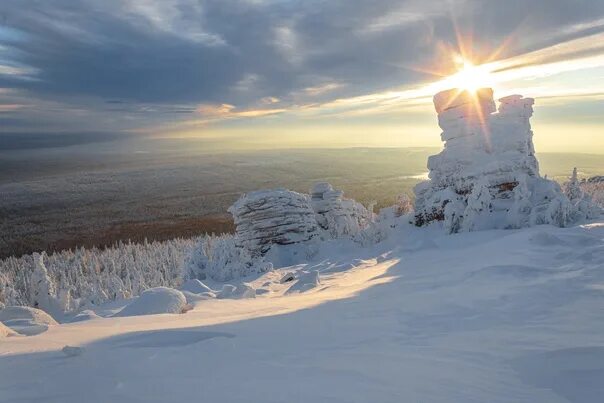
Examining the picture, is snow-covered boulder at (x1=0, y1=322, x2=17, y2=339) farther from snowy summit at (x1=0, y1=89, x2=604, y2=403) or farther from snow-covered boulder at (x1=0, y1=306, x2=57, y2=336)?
snow-covered boulder at (x1=0, y1=306, x2=57, y2=336)

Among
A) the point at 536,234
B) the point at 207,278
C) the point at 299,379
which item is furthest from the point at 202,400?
the point at 207,278

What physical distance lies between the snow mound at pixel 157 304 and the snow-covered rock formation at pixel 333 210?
17401mm

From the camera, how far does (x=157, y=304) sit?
714cm

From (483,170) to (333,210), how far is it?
37.9 feet

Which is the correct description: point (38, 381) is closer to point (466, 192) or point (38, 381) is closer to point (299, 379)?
point (299, 379)

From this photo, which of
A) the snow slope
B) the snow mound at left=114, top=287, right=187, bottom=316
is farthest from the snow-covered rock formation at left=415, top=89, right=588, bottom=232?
the snow mound at left=114, top=287, right=187, bottom=316

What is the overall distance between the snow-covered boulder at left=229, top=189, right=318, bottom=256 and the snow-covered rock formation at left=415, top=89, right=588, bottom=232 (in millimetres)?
4935

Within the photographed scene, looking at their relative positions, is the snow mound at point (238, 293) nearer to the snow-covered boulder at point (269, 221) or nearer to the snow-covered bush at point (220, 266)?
the snow-covered bush at point (220, 266)

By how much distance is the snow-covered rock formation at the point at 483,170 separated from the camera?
1414 centimetres

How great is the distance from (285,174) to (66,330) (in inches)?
5528

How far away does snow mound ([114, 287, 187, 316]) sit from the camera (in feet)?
22.7

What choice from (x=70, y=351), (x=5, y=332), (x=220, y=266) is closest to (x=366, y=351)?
(x=70, y=351)

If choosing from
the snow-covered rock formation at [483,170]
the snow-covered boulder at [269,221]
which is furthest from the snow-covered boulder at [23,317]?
the snow-covered boulder at [269,221]

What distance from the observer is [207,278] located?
1534 centimetres
